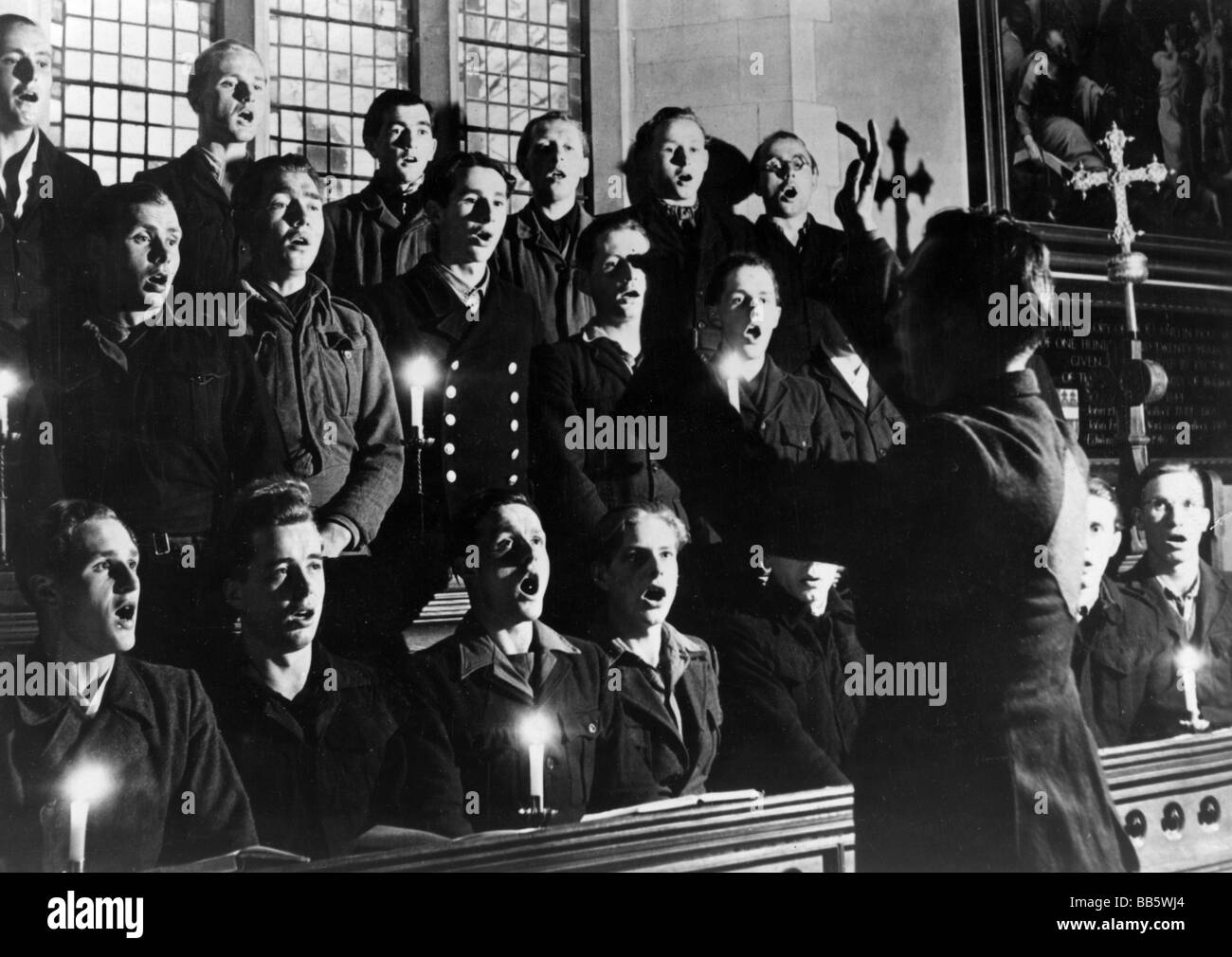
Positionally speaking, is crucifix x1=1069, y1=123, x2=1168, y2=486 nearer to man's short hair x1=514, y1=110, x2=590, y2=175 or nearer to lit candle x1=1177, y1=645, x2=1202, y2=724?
lit candle x1=1177, y1=645, x2=1202, y2=724

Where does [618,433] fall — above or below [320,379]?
below

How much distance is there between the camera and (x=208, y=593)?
15.0 feet

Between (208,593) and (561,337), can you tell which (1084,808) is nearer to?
(561,337)

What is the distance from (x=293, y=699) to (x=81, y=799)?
73cm

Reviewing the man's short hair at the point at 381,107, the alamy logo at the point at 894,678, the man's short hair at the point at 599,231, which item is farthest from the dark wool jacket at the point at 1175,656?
the man's short hair at the point at 381,107

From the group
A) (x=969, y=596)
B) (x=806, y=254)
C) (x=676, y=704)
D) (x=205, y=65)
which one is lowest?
(x=676, y=704)

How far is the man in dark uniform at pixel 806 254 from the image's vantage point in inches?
206

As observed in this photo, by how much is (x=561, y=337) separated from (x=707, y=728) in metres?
1.52

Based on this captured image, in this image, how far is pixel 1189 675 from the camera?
553 cm

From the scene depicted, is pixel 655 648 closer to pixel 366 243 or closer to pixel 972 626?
pixel 972 626

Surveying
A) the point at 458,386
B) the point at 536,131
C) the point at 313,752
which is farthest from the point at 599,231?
the point at 313,752

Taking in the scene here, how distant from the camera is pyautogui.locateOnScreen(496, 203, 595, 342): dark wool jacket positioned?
16.5 ft

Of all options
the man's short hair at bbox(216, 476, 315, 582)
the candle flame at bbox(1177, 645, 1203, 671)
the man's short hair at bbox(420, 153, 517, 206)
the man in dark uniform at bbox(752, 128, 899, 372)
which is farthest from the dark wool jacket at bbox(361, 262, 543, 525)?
the candle flame at bbox(1177, 645, 1203, 671)
